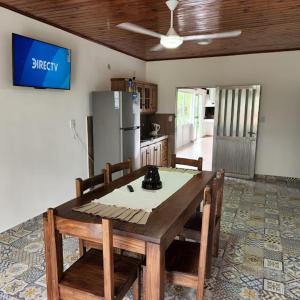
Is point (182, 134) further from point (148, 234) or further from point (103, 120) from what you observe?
point (148, 234)

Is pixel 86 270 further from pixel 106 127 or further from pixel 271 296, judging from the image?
pixel 106 127

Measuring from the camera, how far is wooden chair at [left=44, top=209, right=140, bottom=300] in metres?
1.30

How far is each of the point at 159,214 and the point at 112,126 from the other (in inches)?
104

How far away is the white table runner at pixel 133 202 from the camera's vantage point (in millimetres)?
1627

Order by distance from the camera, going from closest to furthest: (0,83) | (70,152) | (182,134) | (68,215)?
(68,215), (0,83), (70,152), (182,134)

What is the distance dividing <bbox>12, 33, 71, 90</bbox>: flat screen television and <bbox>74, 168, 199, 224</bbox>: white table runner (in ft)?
5.74

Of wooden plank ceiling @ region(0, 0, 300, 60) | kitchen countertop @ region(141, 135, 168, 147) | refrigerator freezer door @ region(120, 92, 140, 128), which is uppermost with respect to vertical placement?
wooden plank ceiling @ region(0, 0, 300, 60)

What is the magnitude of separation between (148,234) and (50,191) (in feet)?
8.37

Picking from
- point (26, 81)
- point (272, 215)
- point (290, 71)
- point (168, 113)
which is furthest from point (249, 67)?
point (26, 81)

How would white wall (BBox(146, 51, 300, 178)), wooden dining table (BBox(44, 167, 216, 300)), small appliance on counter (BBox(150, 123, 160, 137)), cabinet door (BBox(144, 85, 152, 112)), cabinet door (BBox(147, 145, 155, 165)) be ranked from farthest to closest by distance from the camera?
small appliance on counter (BBox(150, 123, 160, 137)) < cabinet door (BBox(144, 85, 152, 112)) < cabinet door (BBox(147, 145, 155, 165)) < white wall (BBox(146, 51, 300, 178)) < wooden dining table (BBox(44, 167, 216, 300))

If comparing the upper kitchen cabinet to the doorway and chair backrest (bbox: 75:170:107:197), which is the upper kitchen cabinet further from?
chair backrest (bbox: 75:170:107:197)

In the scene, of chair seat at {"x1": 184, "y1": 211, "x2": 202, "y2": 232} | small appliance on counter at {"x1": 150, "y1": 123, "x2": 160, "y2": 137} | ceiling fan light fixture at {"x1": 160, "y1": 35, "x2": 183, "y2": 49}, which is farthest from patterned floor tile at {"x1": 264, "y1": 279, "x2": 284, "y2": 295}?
small appliance on counter at {"x1": 150, "y1": 123, "x2": 160, "y2": 137}

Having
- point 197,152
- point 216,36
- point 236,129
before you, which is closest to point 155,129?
point 236,129

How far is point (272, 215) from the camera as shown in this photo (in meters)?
3.58
